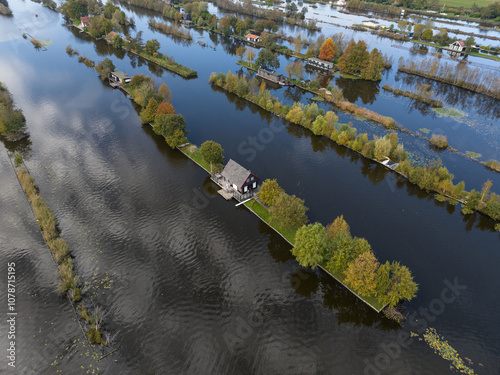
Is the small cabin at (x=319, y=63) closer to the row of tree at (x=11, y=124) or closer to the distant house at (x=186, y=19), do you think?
the distant house at (x=186, y=19)

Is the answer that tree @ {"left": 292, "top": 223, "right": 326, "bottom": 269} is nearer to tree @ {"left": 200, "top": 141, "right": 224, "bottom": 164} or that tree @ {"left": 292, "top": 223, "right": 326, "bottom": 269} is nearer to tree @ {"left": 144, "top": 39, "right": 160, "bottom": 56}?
tree @ {"left": 200, "top": 141, "right": 224, "bottom": 164}

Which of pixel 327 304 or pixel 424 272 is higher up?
pixel 424 272

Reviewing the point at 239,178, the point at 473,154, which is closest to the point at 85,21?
the point at 239,178

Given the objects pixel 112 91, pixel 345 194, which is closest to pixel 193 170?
pixel 345 194

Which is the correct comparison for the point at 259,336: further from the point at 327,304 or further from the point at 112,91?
the point at 112,91

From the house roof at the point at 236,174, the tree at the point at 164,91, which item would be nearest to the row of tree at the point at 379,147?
the tree at the point at 164,91

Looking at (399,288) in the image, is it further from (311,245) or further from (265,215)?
(265,215)
